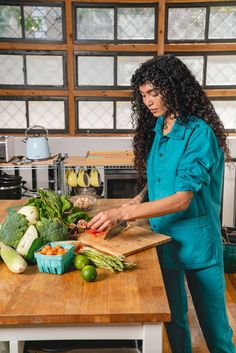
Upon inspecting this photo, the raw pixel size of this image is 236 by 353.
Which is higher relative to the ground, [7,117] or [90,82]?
[90,82]

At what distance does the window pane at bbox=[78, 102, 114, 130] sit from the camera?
15.7ft

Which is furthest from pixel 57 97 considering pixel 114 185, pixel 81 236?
pixel 81 236

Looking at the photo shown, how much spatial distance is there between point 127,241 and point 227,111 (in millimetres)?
3699

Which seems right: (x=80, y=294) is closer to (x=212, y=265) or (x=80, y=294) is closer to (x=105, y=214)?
(x=105, y=214)

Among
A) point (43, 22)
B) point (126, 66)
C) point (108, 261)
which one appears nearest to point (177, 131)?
point (108, 261)

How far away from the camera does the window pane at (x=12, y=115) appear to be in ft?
15.5

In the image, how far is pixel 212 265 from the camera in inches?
62.6

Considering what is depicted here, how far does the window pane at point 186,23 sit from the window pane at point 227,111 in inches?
32.6

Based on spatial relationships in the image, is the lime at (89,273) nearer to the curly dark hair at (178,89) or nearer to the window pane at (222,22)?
the curly dark hair at (178,89)

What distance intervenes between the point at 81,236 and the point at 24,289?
0.42 metres

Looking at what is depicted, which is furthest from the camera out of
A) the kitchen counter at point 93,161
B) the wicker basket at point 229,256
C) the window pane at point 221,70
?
the window pane at point 221,70

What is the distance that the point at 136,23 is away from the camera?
4.56 metres

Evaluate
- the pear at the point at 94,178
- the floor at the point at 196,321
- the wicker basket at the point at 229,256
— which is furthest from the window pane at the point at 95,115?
the floor at the point at 196,321

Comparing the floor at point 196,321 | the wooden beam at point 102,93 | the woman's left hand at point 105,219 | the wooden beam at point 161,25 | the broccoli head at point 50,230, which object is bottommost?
the floor at point 196,321
